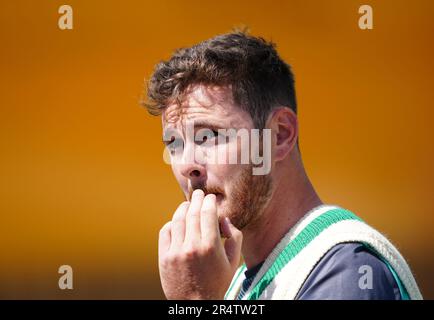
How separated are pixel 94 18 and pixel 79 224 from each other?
0.91m

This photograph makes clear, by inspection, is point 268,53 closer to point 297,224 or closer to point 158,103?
point 158,103

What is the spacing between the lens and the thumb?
1.12 m

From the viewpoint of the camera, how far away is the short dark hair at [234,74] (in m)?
1.25

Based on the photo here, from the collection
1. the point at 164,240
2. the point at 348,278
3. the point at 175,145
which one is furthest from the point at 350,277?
the point at 175,145

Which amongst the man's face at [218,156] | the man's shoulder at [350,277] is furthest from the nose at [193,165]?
the man's shoulder at [350,277]

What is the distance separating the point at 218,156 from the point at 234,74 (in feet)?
0.57

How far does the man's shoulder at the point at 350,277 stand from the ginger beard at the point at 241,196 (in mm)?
216

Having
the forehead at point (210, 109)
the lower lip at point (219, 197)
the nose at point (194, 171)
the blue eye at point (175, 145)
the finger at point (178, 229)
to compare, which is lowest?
the finger at point (178, 229)

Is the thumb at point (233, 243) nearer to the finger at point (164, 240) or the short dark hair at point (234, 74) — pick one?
the finger at point (164, 240)

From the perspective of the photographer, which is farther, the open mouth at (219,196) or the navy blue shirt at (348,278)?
the open mouth at (219,196)

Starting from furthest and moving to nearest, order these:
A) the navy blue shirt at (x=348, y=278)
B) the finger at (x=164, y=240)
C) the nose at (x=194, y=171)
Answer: the nose at (x=194, y=171) < the finger at (x=164, y=240) < the navy blue shirt at (x=348, y=278)

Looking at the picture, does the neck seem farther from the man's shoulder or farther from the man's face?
the man's shoulder

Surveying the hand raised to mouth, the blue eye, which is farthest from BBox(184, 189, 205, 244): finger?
the blue eye
